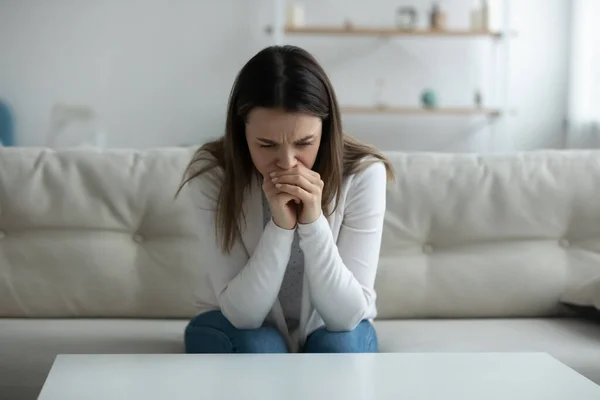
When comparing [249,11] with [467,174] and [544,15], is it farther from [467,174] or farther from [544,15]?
[467,174]

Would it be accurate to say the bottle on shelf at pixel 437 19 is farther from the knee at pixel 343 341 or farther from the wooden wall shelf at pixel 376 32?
the knee at pixel 343 341

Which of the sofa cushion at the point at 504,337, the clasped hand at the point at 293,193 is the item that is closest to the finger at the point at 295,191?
the clasped hand at the point at 293,193

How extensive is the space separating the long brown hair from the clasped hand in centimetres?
10

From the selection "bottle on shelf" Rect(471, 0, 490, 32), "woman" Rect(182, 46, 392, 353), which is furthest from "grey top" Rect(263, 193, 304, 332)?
"bottle on shelf" Rect(471, 0, 490, 32)

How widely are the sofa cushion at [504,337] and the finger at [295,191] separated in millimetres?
415

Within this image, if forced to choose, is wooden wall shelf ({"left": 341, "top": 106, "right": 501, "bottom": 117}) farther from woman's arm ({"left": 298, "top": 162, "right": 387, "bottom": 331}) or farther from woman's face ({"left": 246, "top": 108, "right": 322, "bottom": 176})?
woman's face ({"left": 246, "top": 108, "right": 322, "bottom": 176})

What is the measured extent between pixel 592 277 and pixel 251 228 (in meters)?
0.84

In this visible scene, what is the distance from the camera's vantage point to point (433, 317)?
1.85 m

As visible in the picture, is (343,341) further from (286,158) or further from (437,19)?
(437,19)

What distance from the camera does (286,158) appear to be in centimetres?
134

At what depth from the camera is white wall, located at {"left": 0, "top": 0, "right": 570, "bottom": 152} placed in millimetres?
4098

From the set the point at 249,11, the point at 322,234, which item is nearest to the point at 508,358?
the point at 322,234

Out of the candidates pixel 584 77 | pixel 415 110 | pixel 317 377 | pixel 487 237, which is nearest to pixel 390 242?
pixel 487 237

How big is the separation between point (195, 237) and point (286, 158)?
0.58 metres
